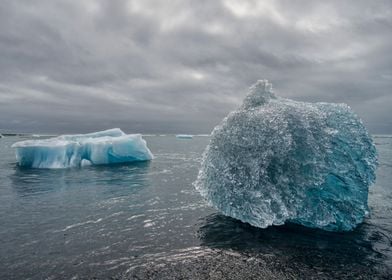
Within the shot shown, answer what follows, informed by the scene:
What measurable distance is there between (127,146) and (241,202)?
24.0 meters

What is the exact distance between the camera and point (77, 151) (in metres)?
28.7

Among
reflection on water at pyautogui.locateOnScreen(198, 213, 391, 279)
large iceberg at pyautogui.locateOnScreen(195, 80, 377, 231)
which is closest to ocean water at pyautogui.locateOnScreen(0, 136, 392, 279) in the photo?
reflection on water at pyautogui.locateOnScreen(198, 213, 391, 279)

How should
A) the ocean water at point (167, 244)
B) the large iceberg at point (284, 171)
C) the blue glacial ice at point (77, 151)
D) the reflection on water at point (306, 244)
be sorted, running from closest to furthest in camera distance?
the ocean water at point (167, 244), the reflection on water at point (306, 244), the large iceberg at point (284, 171), the blue glacial ice at point (77, 151)

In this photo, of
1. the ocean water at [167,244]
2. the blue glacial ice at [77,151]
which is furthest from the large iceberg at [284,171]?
the blue glacial ice at [77,151]

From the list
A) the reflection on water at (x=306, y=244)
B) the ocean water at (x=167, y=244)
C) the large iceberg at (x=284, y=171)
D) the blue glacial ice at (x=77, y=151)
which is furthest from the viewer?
the blue glacial ice at (x=77, y=151)

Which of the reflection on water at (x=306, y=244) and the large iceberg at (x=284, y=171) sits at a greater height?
the large iceberg at (x=284, y=171)

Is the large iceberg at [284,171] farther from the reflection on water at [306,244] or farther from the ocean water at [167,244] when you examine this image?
the ocean water at [167,244]

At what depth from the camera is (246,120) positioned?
33.0ft

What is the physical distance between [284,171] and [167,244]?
4.83 metres

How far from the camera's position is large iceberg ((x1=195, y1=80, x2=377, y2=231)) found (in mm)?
9289

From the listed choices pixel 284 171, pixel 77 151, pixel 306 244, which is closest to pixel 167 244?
pixel 306 244

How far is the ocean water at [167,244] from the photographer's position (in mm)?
6504

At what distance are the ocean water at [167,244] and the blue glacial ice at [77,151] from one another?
1426 centimetres

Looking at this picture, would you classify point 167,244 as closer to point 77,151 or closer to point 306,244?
point 306,244
